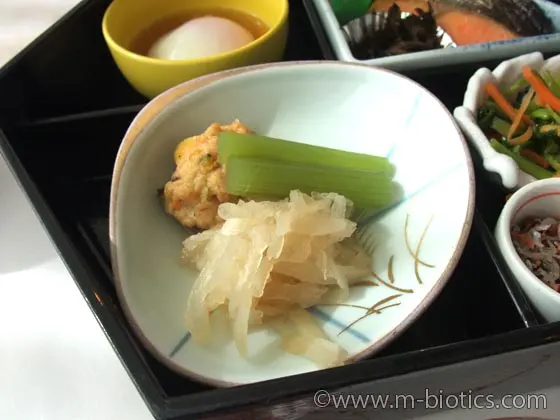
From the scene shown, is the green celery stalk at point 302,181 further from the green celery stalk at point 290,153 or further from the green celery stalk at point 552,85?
the green celery stalk at point 552,85

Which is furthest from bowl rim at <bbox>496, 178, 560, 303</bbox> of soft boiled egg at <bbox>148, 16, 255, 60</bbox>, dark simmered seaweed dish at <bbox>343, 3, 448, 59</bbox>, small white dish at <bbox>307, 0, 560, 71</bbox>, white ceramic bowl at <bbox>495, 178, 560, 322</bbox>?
soft boiled egg at <bbox>148, 16, 255, 60</bbox>

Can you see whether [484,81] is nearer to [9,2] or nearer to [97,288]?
[97,288]

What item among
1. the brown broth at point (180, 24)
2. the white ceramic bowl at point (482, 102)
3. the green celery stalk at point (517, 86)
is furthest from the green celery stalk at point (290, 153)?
the brown broth at point (180, 24)

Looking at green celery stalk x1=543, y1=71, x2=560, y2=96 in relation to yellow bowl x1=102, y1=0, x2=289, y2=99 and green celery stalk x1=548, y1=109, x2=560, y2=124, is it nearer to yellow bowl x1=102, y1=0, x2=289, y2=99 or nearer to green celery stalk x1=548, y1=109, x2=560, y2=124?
green celery stalk x1=548, y1=109, x2=560, y2=124

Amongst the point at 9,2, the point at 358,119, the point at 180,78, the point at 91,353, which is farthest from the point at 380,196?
the point at 9,2

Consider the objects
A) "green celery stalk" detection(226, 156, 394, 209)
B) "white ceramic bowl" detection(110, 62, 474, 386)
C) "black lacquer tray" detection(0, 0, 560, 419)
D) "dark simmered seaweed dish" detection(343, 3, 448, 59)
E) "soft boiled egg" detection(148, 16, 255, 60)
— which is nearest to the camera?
"black lacquer tray" detection(0, 0, 560, 419)
